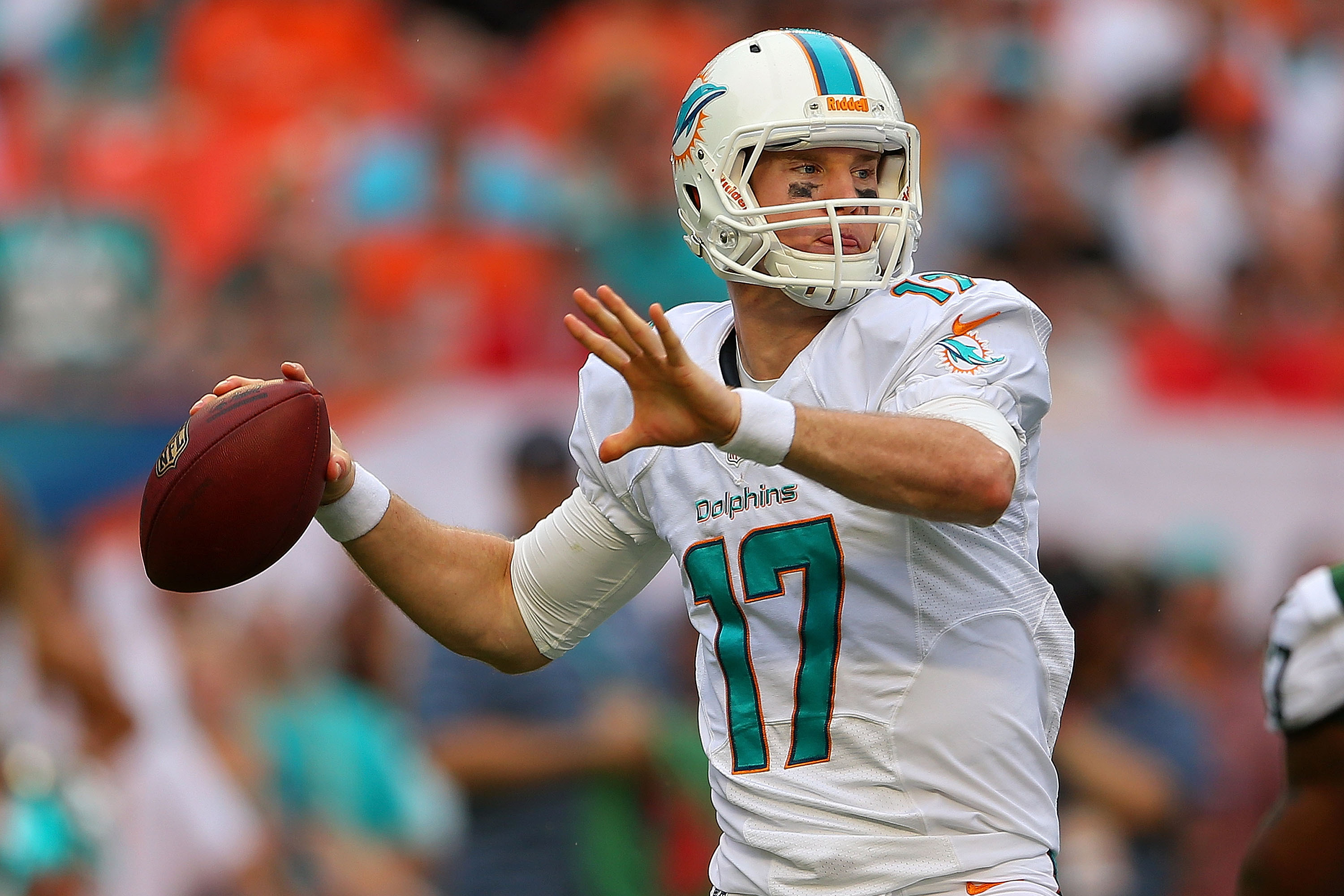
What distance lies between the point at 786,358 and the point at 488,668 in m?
2.58

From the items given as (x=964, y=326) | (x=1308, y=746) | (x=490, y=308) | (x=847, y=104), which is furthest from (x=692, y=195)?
(x=490, y=308)

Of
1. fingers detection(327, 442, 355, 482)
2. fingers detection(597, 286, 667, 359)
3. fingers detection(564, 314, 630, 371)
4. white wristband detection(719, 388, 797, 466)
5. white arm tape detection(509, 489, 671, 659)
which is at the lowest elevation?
white arm tape detection(509, 489, 671, 659)

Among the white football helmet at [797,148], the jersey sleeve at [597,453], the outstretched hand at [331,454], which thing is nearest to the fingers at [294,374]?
the outstretched hand at [331,454]

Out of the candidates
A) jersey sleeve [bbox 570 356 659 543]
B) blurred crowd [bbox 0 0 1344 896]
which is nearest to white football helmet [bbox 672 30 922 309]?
jersey sleeve [bbox 570 356 659 543]

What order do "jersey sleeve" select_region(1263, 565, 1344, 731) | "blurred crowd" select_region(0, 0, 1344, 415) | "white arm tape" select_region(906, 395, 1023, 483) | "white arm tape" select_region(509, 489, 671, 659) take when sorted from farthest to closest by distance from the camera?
"blurred crowd" select_region(0, 0, 1344, 415) → "jersey sleeve" select_region(1263, 565, 1344, 731) → "white arm tape" select_region(509, 489, 671, 659) → "white arm tape" select_region(906, 395, 1023, 483)

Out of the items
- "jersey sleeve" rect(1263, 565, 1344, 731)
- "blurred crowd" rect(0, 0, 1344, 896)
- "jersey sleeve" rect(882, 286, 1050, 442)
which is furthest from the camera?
"blurred crowd" rect(0, 0, 1344, 896)

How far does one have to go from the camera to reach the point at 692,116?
3131 millimetres

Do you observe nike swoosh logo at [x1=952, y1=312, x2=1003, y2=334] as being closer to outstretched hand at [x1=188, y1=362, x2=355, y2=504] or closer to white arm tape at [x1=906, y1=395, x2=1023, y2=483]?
white arm tape at [x1=906, y1=395, x2=1023, y2=483]

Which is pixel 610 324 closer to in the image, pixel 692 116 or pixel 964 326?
pixel 964 326

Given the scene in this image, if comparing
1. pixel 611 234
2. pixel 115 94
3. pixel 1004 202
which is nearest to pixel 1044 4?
pixel 1004 202

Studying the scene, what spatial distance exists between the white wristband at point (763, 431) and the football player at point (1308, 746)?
143cm

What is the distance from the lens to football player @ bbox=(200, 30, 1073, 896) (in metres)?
2.50

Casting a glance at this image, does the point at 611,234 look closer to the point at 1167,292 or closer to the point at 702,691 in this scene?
the point at 1167,292

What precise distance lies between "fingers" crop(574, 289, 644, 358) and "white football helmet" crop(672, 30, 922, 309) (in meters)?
0.48
